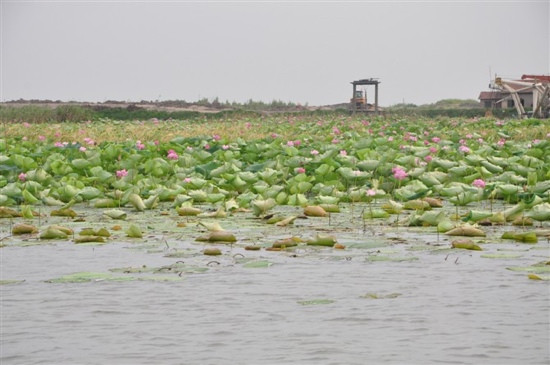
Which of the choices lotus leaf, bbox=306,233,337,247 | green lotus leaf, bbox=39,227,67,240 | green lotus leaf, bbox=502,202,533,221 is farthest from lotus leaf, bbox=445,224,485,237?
green lotus leaf, bbox=39,227,67,240

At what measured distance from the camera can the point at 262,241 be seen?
6.56 metres

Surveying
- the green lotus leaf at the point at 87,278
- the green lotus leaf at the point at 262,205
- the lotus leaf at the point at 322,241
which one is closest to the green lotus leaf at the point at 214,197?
the green lotus leaf at the point at 262,205

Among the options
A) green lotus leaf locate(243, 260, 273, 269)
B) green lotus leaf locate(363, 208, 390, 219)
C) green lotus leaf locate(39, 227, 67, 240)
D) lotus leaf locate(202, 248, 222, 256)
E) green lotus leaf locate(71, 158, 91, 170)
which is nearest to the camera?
green lotus leaf locate(243, 260, 273, 269)

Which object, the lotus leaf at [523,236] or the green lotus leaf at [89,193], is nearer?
the lotus leaf at [523,236]

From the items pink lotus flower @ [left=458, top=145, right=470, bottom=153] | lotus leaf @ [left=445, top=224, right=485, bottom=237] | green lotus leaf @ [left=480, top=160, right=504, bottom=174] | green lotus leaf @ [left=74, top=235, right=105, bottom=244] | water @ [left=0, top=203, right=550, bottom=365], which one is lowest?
water @ [left=0, top=203, right=550, bottom=365]

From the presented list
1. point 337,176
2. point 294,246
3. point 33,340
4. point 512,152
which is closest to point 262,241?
point 294,246

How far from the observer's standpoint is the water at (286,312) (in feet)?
12.6

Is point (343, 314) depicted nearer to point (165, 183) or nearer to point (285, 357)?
point (285, 357)

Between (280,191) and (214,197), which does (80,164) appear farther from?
(280,191)

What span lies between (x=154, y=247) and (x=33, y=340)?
2283mm

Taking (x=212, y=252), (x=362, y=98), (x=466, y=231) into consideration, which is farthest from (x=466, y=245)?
(x=362, y=98)

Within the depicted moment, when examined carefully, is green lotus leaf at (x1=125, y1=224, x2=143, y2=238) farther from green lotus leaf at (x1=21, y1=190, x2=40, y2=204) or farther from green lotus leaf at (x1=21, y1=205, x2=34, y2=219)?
green lotus leaf at (x1=21, y1=190, x2=40, y2=204)

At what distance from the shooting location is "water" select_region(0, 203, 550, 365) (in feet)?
12.6

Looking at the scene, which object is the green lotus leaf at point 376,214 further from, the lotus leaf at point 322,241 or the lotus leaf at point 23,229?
the lotus leaf at point 23,229
